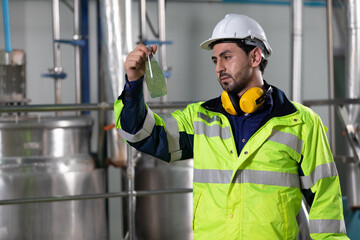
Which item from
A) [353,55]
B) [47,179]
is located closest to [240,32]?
[47,179]

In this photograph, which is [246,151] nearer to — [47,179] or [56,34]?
[47,179]

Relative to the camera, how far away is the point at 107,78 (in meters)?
2.80

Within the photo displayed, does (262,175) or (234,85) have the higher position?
(234,85)

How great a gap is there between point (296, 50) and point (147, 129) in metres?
1.41

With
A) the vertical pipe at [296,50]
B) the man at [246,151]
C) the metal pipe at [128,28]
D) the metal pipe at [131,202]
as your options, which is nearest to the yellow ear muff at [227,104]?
the man at [246,151]

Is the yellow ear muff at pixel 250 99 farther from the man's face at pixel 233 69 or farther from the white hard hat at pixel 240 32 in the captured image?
the white hard hat at pixel 240 32

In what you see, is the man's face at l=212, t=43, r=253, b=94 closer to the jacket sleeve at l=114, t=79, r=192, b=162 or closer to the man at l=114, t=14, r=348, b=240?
the man at l=114, t=14, r=348, b=240

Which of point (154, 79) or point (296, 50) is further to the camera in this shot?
point (296, 50)

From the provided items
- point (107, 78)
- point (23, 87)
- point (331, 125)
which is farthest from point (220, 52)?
point (331, 125)

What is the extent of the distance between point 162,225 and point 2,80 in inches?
51.8

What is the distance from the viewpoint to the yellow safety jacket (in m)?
1.34

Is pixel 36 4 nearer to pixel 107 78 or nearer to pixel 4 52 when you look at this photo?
pixel 4 52

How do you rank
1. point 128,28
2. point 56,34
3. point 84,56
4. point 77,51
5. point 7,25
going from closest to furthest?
point 7,25 < point 128,28 < point 56,34 < point 77,51 < point 84,56

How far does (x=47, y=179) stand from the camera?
8.95 ft
